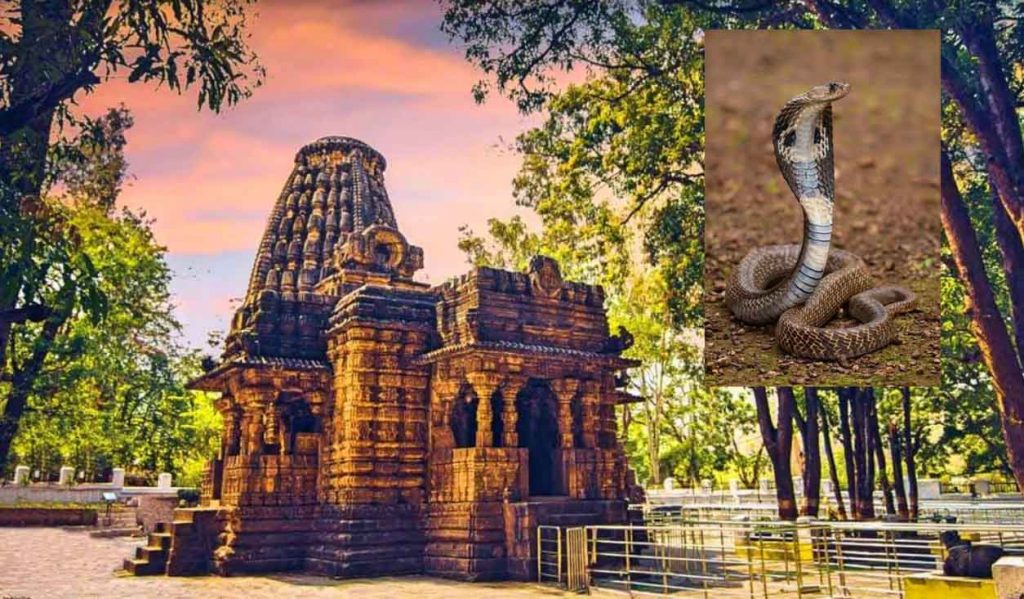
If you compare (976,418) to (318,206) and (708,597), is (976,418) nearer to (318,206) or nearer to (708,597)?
(708,597)

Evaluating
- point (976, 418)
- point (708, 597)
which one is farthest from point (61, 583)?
point (976, 418)

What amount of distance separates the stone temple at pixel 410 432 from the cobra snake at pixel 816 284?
5.81m

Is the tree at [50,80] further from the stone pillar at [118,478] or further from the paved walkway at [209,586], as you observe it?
the stone pillar at [118,478]

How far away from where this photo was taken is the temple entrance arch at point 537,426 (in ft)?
53.1

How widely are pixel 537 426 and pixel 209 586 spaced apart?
644 cm

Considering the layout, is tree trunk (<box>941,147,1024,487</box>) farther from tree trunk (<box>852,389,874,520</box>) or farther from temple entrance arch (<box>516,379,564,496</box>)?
tree trunk (<box>852,389,874,520</box>)

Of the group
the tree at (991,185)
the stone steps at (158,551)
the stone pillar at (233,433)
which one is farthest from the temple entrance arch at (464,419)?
the tree at (991,185)

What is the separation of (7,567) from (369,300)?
8.63 metres

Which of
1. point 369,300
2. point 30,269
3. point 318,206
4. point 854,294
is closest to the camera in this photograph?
point 30,269

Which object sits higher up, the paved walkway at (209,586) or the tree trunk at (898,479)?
the tree trunk at (898,479)

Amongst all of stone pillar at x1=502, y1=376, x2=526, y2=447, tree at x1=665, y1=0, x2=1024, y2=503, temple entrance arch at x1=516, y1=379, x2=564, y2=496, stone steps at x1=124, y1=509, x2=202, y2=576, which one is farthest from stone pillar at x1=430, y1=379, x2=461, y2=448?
tree at x1=665, y1=0, x2=1024, y2=503

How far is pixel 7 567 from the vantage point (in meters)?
16.1

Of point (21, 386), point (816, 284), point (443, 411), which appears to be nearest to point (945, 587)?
point (816, 284)

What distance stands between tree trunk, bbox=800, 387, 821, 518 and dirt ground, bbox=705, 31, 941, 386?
8.74 meters
